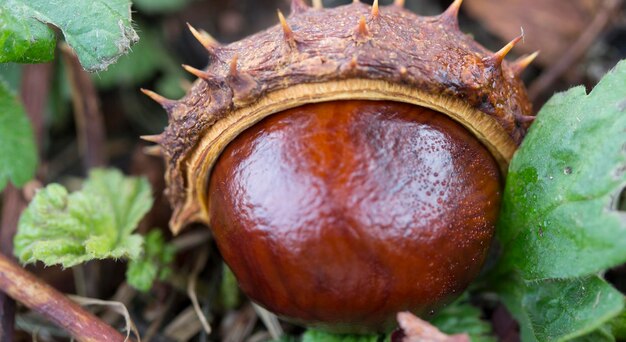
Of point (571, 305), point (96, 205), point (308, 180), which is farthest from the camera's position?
point (96, 205)

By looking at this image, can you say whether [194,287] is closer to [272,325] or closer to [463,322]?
[272,325]

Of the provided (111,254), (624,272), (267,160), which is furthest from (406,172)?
(624,272)

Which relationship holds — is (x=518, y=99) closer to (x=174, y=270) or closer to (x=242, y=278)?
(x=242, y=278)

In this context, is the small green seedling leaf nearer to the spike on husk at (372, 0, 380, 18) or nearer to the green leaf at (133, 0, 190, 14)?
the spike on husk at (372, 0, 380, 18)

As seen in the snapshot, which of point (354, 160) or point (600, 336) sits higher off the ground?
point (354, 160)

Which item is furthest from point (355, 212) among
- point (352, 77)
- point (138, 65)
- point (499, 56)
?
point (138, 65)

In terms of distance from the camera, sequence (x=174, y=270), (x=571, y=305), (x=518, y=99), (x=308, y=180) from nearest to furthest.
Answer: (x=308, y=180)
(x=571, y=305)
(x=518, y=99)
(x=174, y=270)

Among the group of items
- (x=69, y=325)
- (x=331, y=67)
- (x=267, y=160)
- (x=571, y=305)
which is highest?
(x=331, y=67)
